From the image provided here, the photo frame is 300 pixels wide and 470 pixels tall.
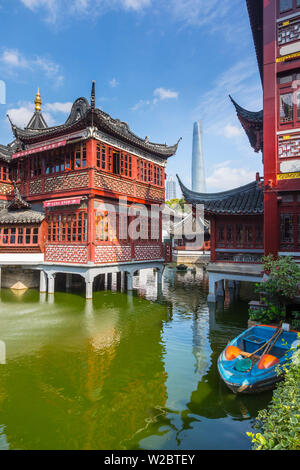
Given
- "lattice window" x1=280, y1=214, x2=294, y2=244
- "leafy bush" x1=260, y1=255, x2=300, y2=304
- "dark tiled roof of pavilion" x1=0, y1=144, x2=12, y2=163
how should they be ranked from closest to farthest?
"leafy bush" x1=260, y1=255, x2=300, y2=304
"lattice window" x1=280, y1=214, x2=294, y2=244
"dark tiled roof of pavilion" x1=0, y1=144, x2=12, y2=163

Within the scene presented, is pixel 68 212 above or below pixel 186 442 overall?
above

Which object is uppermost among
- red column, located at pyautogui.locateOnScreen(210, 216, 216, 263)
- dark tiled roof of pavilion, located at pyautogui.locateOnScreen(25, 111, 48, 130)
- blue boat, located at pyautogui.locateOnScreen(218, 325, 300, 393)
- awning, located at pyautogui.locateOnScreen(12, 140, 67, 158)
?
dark tiled roof of pavilion, located at pyautogui.locateOnScreen(25, 111, 48, 130)

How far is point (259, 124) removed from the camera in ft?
47.3

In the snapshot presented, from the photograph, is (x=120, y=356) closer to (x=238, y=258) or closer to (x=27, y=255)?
(x=238, y=258)

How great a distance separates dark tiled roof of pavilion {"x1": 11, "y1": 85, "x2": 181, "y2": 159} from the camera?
48.7ft

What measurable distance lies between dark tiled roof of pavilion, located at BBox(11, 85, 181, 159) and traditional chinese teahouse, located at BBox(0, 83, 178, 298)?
0.17 feet

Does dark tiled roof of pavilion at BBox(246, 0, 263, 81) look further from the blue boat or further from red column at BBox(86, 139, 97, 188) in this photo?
the blue boat

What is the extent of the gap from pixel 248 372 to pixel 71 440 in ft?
13.1

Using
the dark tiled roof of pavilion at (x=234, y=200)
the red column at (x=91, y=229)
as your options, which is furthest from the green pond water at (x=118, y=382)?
the dark tiled roof of pavilion at (x=234, y=200)

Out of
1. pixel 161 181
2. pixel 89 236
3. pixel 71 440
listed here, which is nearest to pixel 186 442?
pixel 71 440

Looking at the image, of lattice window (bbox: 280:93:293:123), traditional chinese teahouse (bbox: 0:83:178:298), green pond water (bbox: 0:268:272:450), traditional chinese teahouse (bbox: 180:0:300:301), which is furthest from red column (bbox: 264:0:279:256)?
traditional chinese teahouse (bbox: 0:83:178:298)

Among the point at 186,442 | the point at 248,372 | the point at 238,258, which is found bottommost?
the point at 186,442

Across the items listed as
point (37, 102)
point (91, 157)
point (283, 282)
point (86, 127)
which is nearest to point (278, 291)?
point (283, 282)

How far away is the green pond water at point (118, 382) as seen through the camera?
204 inches
